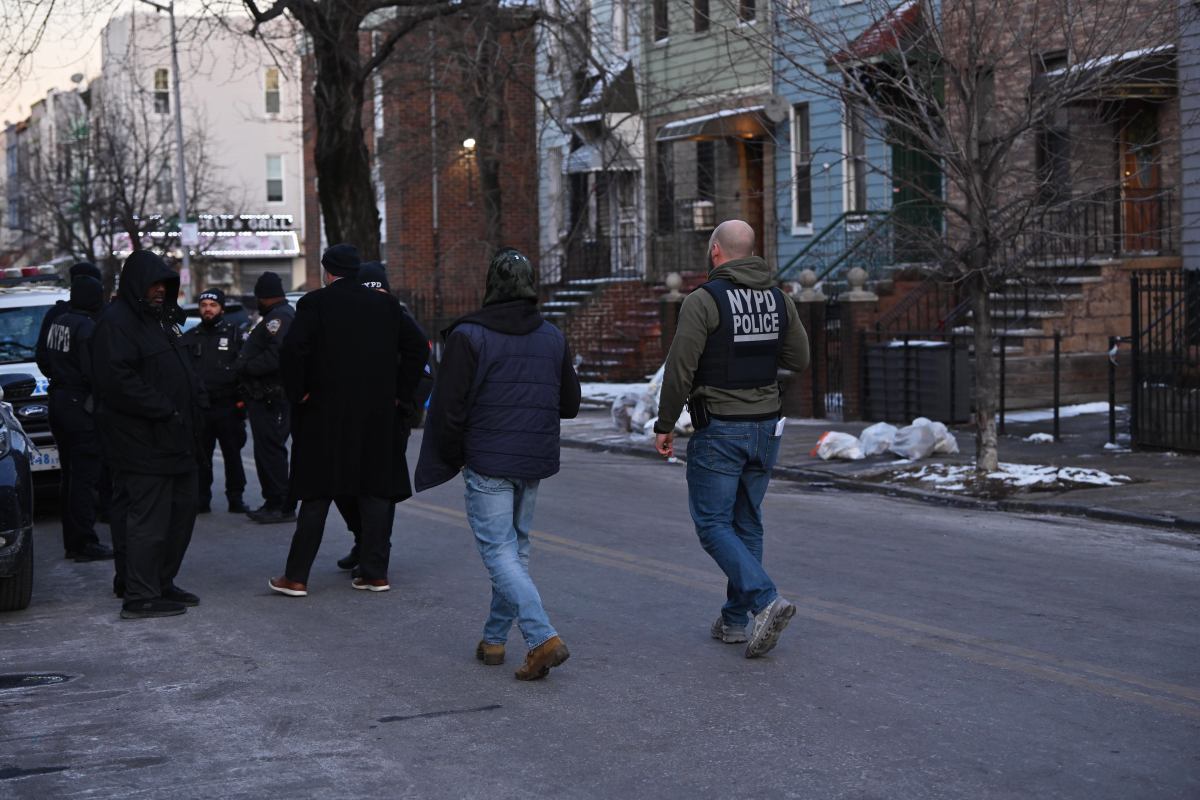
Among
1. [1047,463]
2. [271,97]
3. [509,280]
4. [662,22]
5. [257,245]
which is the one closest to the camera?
[509,280]

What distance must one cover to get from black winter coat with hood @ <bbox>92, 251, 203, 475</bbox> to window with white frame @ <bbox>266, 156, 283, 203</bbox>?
2031 inches

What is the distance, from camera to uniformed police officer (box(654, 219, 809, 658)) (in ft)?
22.6

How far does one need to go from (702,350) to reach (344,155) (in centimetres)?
1733

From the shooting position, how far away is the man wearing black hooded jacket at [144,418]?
812 centimetres

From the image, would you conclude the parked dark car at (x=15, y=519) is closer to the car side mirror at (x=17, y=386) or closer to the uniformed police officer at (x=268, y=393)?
the uniformed police officer at (x=268, y=393)

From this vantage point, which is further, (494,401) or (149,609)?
(149,609)

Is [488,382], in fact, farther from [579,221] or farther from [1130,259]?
[579,221]

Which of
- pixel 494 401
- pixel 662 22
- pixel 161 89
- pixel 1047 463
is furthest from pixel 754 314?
pixel 161 89

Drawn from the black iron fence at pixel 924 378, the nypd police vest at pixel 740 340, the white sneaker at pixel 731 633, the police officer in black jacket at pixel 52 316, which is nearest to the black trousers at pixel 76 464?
Result: the police officer in black jacket at pixel 52 316

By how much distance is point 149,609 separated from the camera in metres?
8.26

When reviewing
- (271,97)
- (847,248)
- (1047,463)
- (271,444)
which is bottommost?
(1047,463)

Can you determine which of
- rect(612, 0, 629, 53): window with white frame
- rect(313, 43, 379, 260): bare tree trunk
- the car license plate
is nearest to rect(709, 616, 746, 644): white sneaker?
the car license plate

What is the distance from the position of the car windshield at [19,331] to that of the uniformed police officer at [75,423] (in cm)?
325

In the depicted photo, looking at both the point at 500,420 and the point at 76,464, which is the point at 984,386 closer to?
the point at 76,464
